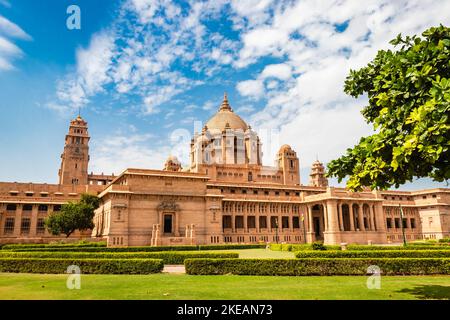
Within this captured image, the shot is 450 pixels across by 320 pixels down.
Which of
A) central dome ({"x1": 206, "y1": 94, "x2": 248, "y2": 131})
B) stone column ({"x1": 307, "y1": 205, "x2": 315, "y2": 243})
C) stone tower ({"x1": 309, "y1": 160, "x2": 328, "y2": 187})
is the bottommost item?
stone column ({"x1": 307, "y1": 205, "x2": 315, "y2": 243})

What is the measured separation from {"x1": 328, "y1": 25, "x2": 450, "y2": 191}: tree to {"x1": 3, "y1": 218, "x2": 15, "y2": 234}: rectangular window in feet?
212

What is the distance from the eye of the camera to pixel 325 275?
20031 millimetres

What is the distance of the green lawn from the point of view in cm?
1312

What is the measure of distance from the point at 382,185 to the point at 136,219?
1805 inches

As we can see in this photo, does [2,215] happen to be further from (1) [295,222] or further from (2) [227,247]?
(1) [295,222]

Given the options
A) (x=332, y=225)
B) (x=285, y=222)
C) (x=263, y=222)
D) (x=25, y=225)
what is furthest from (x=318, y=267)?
(x=25, y=225)

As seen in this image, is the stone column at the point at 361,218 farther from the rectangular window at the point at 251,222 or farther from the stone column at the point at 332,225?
the rectangular window at the point at 251,222

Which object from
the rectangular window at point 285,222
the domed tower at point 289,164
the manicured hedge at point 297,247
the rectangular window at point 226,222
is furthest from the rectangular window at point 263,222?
the manicured hedge at point 297,247

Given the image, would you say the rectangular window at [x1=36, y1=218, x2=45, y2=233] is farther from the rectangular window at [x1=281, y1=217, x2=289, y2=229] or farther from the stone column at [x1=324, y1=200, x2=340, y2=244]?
the stone column at [x1=324, y1=200, x2=340, y2=244]

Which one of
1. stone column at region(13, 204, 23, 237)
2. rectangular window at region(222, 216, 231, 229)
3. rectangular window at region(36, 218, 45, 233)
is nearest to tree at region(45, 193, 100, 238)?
rectangular window at region(36, 218, 45, 233)

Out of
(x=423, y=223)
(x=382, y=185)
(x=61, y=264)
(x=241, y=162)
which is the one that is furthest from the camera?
(x=241, y=162)

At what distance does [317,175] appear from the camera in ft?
340
